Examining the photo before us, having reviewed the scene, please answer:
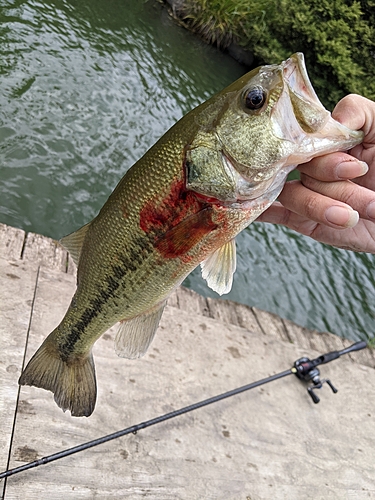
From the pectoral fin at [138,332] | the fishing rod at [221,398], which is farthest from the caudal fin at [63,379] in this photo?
the fishing rod at [221,398]

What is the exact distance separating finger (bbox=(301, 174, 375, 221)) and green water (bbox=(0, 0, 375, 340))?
382 cm

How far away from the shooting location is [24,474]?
2.33 m

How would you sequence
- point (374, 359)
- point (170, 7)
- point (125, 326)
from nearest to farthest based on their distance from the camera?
point (125, 326)
point (374, 359)
point (170, 7)

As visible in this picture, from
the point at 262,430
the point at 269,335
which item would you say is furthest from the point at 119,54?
the point at 262,430

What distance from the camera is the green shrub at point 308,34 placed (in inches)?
603

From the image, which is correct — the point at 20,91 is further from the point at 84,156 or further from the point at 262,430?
the point at 262,430

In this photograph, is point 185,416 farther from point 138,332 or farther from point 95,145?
point 95,145

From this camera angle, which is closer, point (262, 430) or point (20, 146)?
point (262, 430)

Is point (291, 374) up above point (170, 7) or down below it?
above

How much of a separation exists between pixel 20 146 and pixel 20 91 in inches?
59.6

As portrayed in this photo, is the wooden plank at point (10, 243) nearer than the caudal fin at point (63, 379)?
No

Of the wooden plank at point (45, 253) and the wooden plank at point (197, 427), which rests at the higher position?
the wooden plank at point (197, 427)

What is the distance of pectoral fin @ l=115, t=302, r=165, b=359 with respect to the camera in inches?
77.6

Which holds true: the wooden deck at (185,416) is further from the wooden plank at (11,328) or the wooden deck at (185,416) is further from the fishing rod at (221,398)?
the fishing rod at (221,398)
